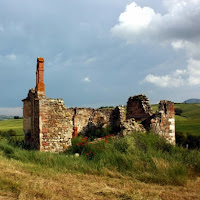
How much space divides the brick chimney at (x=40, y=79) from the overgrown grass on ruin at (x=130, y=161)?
3.36 m

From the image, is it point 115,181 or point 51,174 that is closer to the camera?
point 115,181

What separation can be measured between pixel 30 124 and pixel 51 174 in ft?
21.4

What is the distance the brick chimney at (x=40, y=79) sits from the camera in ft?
38.4

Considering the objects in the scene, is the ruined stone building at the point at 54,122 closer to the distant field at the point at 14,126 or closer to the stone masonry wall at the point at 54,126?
the stone masonry wall at the point at 54,126

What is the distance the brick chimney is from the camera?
11.7 metres

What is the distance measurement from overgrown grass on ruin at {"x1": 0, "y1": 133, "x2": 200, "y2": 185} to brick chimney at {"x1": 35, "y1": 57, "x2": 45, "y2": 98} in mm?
3361

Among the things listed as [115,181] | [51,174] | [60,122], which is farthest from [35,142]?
[115,181]

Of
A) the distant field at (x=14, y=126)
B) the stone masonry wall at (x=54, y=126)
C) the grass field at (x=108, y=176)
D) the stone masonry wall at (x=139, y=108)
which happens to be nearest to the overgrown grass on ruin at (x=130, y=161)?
the grass field at (x=108, y=176)

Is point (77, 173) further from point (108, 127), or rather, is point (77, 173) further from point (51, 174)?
point (108, 127)

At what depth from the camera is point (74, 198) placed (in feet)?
16.6

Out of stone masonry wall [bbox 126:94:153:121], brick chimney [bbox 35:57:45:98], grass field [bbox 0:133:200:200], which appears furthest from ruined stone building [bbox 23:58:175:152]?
grass field [bbox 0:133:200:200]

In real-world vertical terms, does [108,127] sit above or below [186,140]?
above

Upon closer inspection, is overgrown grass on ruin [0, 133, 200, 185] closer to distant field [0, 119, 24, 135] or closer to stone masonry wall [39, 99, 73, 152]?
stone masonry wall [39, 99, 73, 152]

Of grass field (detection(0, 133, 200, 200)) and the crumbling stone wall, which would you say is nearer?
grass field (detection(0, 133, 200, 200))
